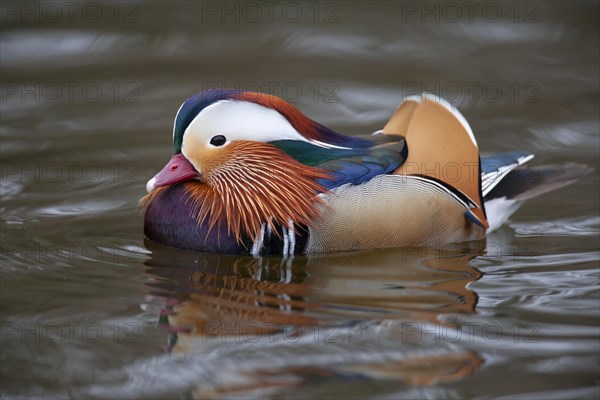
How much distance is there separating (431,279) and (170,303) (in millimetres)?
1361

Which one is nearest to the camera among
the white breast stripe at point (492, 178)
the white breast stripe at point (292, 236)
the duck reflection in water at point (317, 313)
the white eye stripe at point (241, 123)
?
the duck reflection in water at point (317, 313)

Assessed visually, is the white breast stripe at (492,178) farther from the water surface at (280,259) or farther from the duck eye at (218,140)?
the duck eye at (218,140)

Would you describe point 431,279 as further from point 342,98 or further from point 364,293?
point 342,98

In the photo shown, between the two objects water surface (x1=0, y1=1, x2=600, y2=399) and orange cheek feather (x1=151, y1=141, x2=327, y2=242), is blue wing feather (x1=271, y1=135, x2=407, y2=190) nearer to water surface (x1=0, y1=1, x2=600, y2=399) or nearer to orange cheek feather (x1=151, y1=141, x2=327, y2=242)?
orange cheek feather (x1=151, y1=141, x2=327, y2=242)

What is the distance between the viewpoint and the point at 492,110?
8.27 metres

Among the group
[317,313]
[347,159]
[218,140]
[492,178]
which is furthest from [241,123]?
[492,178]

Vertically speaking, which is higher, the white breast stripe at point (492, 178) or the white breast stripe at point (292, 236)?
the white breast stripe at point (492, 178)

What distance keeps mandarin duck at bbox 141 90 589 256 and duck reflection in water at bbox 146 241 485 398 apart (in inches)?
4.2

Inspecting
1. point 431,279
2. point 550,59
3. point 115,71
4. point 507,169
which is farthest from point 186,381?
point 550,59

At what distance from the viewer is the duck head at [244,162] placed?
215 inches

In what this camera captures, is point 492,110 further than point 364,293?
Yes

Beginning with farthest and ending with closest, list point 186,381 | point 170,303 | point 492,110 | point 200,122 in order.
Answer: point 492,110, point 200,122, point 170,303, point 186,381

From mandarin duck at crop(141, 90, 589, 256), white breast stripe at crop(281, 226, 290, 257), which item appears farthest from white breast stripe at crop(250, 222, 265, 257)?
white breast stripe at crop(281, 226, 290, 257)

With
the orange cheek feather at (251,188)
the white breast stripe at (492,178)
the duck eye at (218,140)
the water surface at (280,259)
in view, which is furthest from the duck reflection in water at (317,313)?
the duck eye at (218,140)
